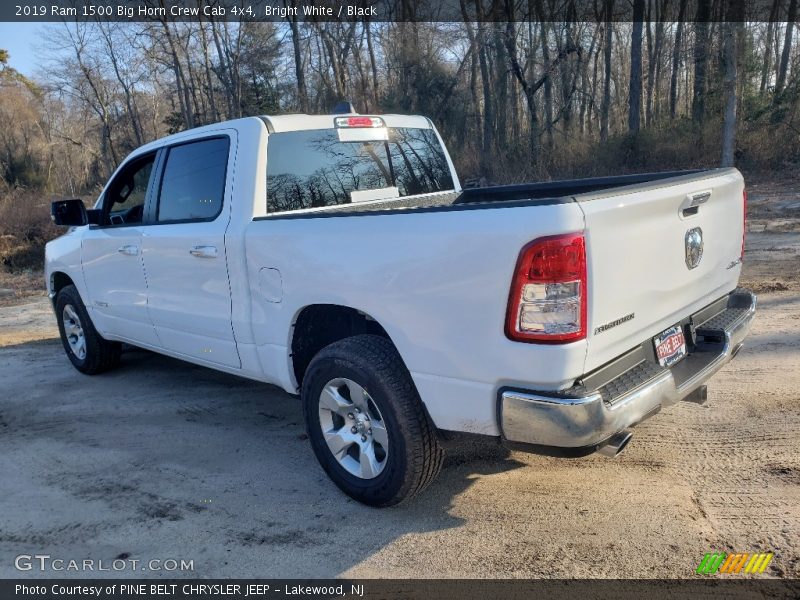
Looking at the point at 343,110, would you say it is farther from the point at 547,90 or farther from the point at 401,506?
the point at 547,90

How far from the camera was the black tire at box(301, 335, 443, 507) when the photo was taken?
119 inches

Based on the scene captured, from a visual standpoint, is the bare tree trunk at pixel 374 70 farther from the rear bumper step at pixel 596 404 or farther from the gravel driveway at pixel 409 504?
the rear bumper step at pixel 596 404

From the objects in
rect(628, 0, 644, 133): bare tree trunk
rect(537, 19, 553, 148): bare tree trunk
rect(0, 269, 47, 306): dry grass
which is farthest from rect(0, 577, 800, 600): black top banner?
rect(537, 19, 553, 148): bare tree trunk

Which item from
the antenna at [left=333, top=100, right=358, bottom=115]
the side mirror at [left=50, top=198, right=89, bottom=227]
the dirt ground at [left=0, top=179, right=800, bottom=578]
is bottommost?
the dirt ground at [left=0, top=179, right=800, bottom=578]

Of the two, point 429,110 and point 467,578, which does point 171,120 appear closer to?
point 429,110

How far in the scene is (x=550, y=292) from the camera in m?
2.52

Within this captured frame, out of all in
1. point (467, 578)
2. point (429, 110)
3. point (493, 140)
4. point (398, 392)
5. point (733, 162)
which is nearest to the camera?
point (467, 578)

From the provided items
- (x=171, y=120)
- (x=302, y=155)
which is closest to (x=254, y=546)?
(x=302, y=155)

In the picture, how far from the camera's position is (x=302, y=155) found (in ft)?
13.4

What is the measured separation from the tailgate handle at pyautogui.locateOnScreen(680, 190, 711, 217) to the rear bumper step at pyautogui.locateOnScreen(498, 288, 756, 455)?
2.27 feet

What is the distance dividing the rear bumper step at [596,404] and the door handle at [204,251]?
2.13m

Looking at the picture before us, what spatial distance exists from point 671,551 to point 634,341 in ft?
3.08

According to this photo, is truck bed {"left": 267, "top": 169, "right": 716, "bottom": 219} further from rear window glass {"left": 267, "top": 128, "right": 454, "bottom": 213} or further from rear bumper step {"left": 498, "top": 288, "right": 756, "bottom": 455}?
rear bumper step {"left": 498, "top": 288, "right": 756, "bottom": 455}

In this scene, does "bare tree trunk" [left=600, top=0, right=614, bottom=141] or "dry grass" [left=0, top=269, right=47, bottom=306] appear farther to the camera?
"bare tree trunk" [left=600, top=0, right=614, bottom=141]
